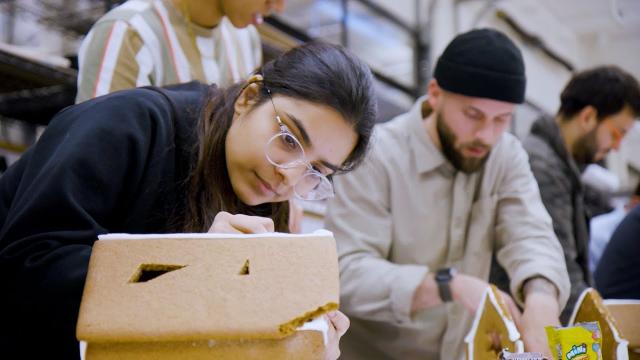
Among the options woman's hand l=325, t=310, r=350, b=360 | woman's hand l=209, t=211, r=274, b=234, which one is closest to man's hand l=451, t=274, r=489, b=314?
woman's hand l=325, t=310, r=350, b=360

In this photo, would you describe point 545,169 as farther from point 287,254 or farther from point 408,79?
point 408,79

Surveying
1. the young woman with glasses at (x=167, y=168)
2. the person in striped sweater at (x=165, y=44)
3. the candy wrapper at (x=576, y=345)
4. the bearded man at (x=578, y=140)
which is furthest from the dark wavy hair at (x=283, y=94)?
the bearded man at (x=578, y=140)

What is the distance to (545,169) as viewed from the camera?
1.84m

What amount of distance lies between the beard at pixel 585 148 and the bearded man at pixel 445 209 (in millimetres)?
438

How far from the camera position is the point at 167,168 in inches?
37.3

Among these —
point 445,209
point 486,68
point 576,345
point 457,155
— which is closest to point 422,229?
point 445,209

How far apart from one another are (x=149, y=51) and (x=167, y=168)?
0.47 metres

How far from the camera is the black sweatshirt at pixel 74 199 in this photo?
2.38 feet

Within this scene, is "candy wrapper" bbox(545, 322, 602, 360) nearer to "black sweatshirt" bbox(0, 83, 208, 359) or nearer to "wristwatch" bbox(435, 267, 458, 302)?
"wristwatch" bbox(435, 267, 458, 302)

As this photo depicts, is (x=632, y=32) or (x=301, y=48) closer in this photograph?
(x=301, y=48)

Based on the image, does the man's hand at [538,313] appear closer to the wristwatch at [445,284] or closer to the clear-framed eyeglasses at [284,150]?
the wristwatch at [445,284]

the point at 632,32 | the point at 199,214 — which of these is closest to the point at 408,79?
the point at 632,32

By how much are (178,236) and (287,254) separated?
11 cm

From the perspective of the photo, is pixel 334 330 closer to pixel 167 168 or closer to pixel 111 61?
pixel 167 168
